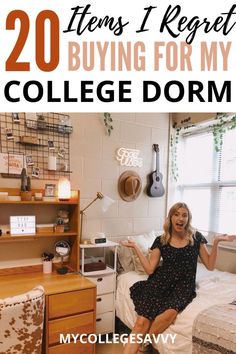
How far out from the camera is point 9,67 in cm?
206

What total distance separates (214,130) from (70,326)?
224cm

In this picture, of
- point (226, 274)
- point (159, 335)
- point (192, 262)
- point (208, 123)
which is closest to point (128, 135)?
point (208, 123)

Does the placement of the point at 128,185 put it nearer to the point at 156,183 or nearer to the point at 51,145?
the point at 156,183

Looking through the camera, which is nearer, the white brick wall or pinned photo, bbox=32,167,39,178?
pinned photo, bbox=32,167,39,178

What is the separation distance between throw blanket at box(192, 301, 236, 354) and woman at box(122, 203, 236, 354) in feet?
0.67

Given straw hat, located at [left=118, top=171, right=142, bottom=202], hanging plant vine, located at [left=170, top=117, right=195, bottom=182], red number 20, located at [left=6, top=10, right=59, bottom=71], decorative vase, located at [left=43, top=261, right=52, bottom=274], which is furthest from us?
hanging plant vine, located at [left=170, top=117, right=195, bottom=182]

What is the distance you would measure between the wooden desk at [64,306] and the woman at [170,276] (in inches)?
12.8

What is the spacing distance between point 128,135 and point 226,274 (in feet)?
5.41

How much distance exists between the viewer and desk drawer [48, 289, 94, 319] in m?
1.68

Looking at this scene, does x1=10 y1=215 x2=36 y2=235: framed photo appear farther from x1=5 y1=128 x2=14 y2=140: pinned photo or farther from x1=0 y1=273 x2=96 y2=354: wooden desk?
x1=5 y1=128 x2=14 y2=140: pinned photo

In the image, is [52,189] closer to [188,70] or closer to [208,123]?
[188,70]

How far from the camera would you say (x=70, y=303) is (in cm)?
174

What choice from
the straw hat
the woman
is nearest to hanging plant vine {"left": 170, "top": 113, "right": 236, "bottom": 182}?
the straw hat

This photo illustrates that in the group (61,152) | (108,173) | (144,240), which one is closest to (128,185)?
(108,173)
